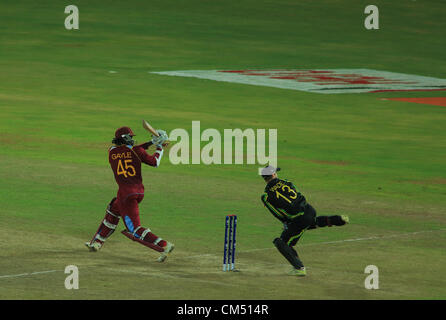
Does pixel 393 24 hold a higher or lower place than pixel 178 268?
higher

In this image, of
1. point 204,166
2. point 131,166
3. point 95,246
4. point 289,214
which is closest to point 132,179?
point 131,166

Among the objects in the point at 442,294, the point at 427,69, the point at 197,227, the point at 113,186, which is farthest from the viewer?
the point at 427,69

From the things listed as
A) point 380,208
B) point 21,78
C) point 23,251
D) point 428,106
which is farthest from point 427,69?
→ point 23,251

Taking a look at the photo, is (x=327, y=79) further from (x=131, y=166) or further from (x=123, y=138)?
(x=131, y=166)

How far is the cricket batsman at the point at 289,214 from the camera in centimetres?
1503

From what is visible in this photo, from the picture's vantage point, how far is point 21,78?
44938 millimetres

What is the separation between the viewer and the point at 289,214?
1509 cm

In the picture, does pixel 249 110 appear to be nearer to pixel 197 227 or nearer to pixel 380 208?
pixel 380 208

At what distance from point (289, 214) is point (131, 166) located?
2721 millimetres

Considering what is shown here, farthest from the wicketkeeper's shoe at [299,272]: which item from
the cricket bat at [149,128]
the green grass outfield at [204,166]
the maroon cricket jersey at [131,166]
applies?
the cricket bat at [149,128]

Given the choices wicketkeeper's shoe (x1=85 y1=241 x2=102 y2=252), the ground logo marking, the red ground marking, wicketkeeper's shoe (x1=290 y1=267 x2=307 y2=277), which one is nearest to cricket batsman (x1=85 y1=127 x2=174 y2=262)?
wicketkeeper's shoe (x1=85 y1=241 x2=102 y2=252)

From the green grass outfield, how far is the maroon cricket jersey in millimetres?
1189

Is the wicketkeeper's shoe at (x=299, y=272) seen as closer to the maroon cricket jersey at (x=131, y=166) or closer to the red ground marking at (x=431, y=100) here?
the maroon cricket jersey at (x=131, y=166)

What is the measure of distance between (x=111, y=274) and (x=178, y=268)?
1.11 m
